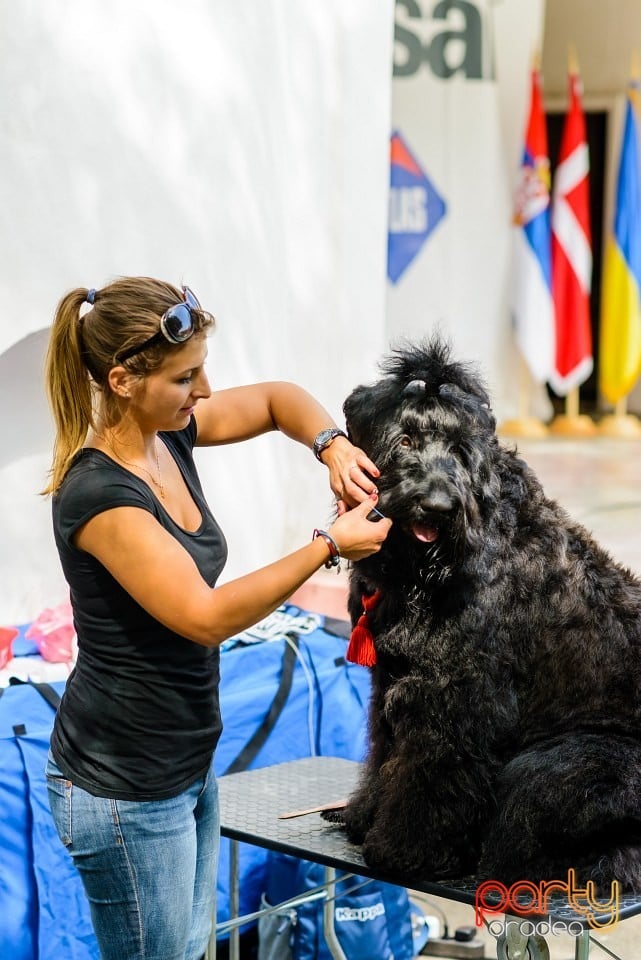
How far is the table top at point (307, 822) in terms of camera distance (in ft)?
6.90

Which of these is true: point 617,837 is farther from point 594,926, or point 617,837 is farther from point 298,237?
point 298,237

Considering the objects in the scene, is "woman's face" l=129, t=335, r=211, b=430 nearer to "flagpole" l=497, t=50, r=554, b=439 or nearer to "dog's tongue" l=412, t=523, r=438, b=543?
"dog's tongue" l=412, t=523, r=438, b=543

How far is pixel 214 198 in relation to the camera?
13.7 feet

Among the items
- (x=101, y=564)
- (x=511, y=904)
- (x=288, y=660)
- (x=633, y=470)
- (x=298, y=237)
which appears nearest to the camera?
(x=101, y=564)

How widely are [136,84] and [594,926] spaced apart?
9.95 feet

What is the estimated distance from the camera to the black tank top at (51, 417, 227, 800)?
6.03 ft

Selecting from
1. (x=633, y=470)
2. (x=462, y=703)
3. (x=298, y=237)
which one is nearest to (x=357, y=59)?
(x=298, y=237)

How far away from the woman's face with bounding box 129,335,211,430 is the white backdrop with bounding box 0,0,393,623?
1.95 m

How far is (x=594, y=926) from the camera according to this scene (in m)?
1.94

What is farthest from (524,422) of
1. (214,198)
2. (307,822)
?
(307,822)

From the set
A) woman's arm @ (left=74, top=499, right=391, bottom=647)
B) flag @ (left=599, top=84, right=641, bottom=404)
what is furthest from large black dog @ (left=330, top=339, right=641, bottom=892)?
flag @ (left=599, top=84, right=641, bottom=404)

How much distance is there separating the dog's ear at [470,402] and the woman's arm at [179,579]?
1.44 feet

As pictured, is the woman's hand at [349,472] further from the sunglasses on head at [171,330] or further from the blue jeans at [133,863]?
the blue jeans at [133,863]

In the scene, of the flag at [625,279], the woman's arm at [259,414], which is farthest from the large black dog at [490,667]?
the flag at [625,279]
